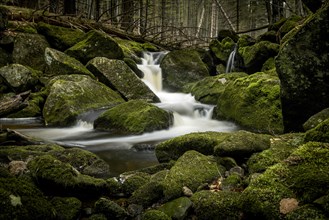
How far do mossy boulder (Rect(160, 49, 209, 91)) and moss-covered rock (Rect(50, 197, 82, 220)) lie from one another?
35.9ft

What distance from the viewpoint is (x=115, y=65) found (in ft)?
37.5

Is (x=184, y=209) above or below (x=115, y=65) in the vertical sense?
below

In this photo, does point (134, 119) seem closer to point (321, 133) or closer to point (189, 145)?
point (189, 145)

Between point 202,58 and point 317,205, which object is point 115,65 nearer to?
point 202,58

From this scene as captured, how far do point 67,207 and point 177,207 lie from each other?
1.10m

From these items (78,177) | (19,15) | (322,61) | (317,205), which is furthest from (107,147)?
(19,15)

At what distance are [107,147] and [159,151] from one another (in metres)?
1.79

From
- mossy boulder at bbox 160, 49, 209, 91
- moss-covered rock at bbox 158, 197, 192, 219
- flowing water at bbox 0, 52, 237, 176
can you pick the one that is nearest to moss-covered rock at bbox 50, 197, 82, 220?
moss-covered rock at bbox 158, 197, 192, 219

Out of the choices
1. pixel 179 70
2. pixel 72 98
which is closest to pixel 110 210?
pixel 72 98

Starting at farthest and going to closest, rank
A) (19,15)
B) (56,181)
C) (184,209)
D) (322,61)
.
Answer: (19,15)
(322,61)
(56,181)
(184,209)

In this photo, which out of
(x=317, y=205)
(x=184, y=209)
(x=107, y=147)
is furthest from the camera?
(x=107, y=147)

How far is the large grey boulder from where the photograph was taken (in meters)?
4.80

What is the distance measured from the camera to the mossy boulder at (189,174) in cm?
348

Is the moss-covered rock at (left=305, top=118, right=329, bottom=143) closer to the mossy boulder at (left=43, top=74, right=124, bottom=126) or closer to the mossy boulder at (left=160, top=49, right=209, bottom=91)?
the mossy boulder at (left=43, top=74, right=124, bottom=126)
